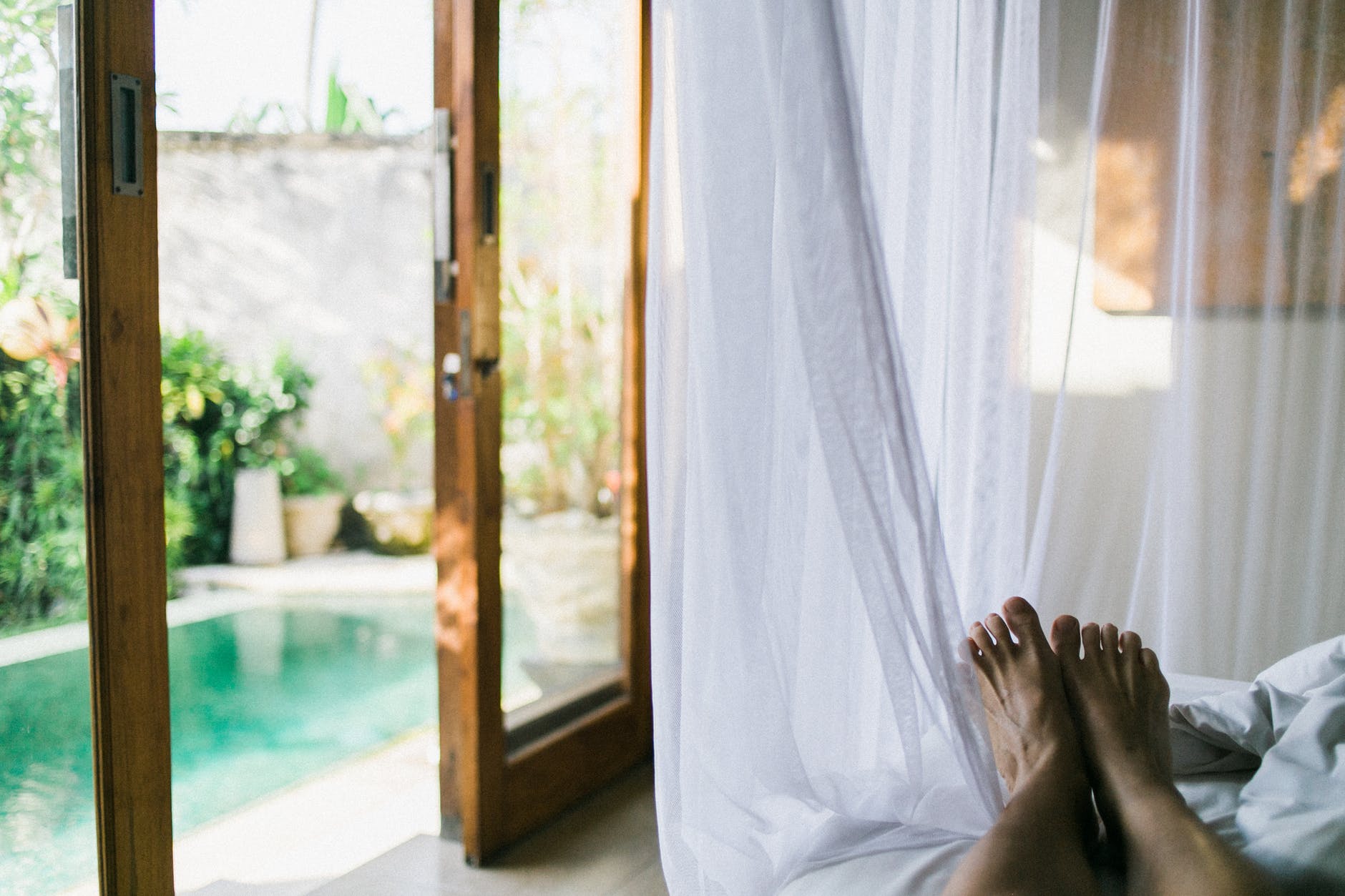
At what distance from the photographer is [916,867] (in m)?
1.07

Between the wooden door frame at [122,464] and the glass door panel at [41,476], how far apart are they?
0.02 meters

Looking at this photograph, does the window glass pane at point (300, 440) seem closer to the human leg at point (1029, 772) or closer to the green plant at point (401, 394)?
the green plant at point (401, 394)

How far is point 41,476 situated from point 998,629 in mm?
1275

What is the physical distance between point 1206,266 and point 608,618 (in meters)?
1.59

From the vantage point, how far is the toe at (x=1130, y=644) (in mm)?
1375

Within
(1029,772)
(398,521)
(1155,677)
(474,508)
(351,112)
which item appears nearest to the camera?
(1029,772)

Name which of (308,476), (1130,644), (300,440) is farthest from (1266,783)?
(300,440)

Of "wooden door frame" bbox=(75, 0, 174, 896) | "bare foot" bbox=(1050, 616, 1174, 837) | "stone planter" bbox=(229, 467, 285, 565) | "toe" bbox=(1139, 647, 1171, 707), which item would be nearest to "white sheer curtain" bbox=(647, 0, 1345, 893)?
"bare foot" bbox=(1050, 616, 1174, 837)

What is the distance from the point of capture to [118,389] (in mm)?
1406

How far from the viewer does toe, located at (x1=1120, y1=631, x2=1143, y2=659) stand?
4.51ft

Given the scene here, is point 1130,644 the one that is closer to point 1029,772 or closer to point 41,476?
point 1029,772

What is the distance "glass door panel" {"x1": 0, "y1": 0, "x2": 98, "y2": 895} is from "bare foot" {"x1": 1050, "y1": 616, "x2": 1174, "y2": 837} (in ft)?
4.29

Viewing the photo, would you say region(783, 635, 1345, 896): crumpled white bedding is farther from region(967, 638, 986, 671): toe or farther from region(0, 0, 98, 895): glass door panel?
region(0, 0, 98, 895): glass door panel

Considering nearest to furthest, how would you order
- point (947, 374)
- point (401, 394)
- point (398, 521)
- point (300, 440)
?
point (947, 374)
point (398, 521)
point (300, 440)
point (401, 394)
